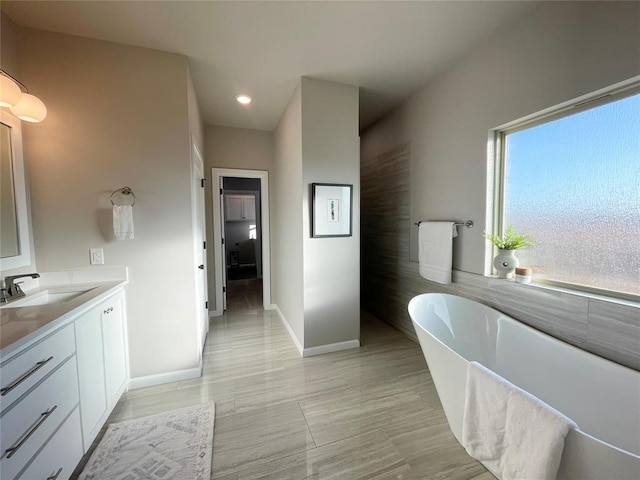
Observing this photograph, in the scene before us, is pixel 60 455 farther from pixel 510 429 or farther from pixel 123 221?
pixel 510 429

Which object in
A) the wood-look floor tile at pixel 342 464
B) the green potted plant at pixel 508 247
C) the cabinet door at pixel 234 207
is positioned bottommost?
the wood-look floor tile at pixel 342 464

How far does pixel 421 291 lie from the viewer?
2.70 metres

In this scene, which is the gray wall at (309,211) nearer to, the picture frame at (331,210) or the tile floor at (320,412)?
the picture frame at (331,210)

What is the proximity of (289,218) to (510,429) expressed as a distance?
241 cm

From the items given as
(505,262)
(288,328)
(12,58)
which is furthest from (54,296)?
(505,262)

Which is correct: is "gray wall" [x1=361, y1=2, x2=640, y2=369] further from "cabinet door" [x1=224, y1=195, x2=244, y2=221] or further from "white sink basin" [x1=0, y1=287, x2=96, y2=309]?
"cabinet door" [x1=224, y1=195, x2=244, y2=221]

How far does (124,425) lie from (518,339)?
107 inches

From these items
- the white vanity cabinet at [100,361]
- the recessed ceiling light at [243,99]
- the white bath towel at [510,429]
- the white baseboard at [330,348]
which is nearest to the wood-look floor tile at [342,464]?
the white bath towel at [510,429]

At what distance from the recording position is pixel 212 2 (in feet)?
5.08

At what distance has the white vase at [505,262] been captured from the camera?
187cm

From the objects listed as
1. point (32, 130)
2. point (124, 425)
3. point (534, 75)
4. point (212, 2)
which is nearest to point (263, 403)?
point (124, 425)

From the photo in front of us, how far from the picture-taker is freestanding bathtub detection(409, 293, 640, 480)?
0.86 metres

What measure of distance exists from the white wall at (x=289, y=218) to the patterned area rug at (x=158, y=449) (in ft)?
3.76

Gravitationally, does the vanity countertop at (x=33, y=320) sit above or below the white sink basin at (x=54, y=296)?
above
